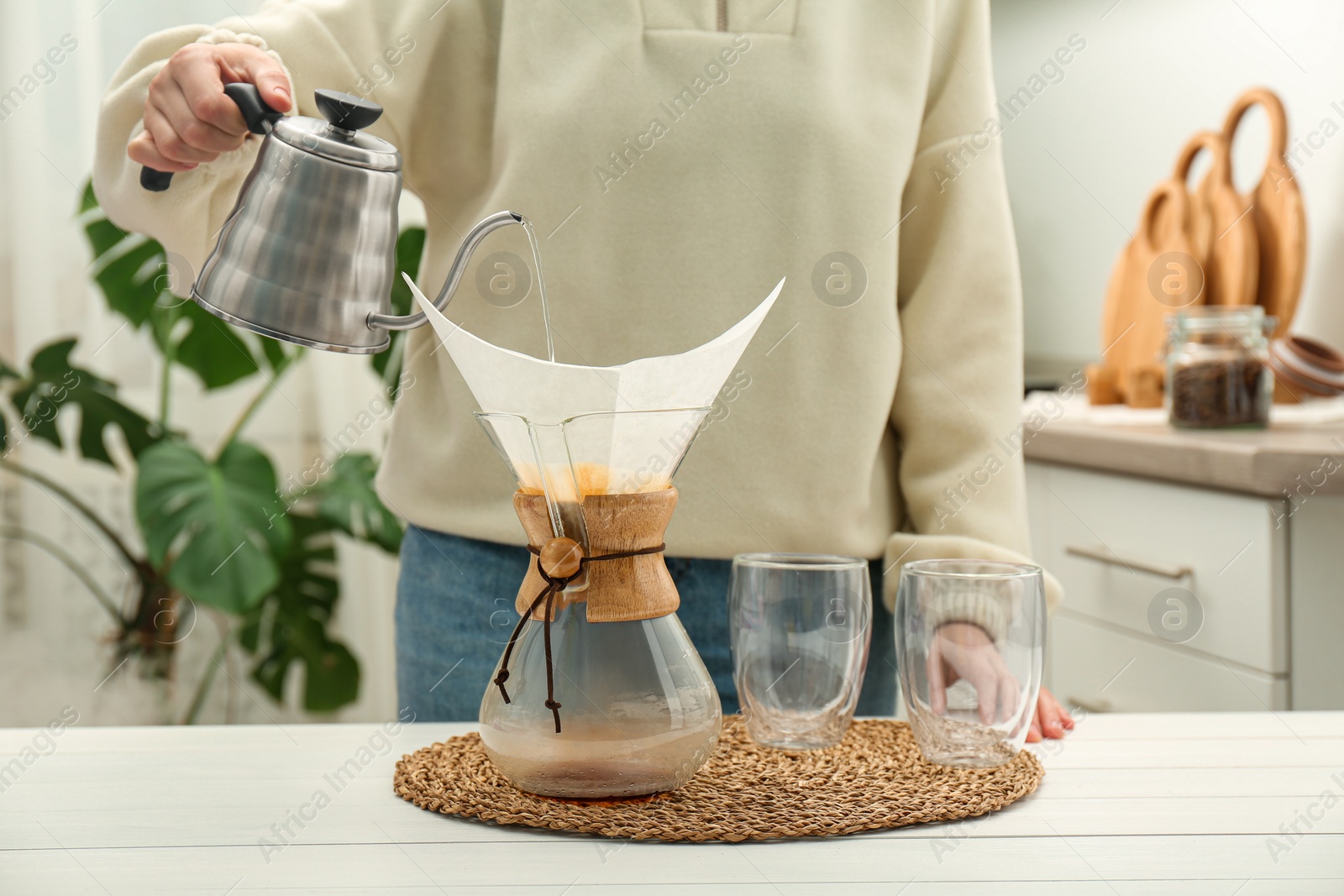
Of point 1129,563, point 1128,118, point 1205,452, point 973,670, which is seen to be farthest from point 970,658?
point 1128,118

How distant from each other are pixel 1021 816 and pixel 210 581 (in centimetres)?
137

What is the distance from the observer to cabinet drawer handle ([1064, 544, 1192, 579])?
1.39 m

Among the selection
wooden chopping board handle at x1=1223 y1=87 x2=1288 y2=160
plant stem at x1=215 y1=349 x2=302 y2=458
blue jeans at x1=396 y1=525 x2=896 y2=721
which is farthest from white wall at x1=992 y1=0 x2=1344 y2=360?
plant stem at x1=215 y1=349 x2=302 y2=458

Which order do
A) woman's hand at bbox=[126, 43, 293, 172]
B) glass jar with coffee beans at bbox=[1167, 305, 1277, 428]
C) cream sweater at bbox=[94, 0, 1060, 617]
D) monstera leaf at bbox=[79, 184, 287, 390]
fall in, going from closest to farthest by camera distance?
woman's hand at bbox=[126, 43, 293, 172] → cream sweater at bbox=[94, 0, 1060, 617] → glass jar with coffee beans at bbox=[1167, 305, 1277, 428] → monstera leaf at bbox=[79, 184, 287, 390]

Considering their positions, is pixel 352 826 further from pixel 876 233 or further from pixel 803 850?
pixel 876 233

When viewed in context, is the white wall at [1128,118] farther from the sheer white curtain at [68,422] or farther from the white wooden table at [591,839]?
the white wooden table at [591,839]

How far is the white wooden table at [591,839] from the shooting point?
479 millimetres

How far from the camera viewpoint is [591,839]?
0.53m

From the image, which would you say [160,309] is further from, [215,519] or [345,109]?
[345,109]

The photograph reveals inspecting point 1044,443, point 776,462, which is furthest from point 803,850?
point 1044,443

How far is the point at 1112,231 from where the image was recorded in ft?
7.59

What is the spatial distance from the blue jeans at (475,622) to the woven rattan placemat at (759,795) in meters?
0.19

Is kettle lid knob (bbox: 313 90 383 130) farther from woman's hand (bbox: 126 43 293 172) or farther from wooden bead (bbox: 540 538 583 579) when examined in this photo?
wooden bead (bbox: 540 538 583 579)

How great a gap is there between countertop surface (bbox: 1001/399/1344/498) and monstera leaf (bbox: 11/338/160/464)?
136cm
